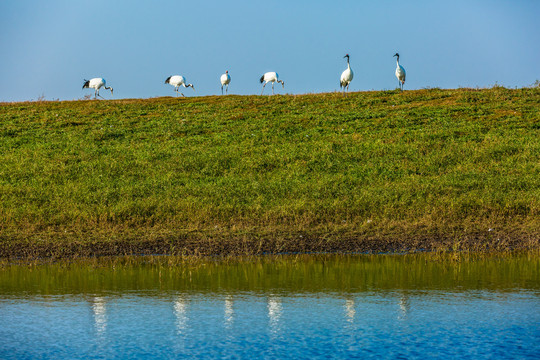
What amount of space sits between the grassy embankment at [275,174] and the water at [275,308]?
6.20ft

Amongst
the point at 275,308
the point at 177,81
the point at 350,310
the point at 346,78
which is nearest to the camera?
the point at 350,310

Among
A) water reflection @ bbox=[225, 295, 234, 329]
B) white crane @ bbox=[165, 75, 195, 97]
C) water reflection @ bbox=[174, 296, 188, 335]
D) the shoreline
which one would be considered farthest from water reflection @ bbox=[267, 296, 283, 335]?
white crane @ bbox=[165, 75, 195, 97]

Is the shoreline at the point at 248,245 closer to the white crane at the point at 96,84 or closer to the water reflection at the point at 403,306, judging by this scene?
the water reflection at the point at 403,306

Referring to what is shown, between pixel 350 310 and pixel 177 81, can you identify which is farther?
pixel 177 81

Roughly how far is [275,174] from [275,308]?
44.8ft

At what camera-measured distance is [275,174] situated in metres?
24.1

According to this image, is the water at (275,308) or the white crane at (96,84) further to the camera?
the white crane at (96,84)

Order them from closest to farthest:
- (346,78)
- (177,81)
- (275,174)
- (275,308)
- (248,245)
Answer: (275,308) → (248,245) → (275,174) → (346,78) → (177,81)

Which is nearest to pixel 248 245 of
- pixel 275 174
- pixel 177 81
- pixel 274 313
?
pixel 274 313

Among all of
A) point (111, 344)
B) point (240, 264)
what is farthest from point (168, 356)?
point (240, 264)

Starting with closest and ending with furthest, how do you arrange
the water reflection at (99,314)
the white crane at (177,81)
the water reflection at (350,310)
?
the water reflection at (99,314), the water reflection at (350,310), the white crane at (177,81)

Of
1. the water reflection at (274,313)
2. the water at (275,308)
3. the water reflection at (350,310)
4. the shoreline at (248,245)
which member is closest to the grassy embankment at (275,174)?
the shoreline at (248,245)

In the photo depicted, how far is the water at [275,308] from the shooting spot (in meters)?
8.50

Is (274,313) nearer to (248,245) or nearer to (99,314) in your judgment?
(99,314)
